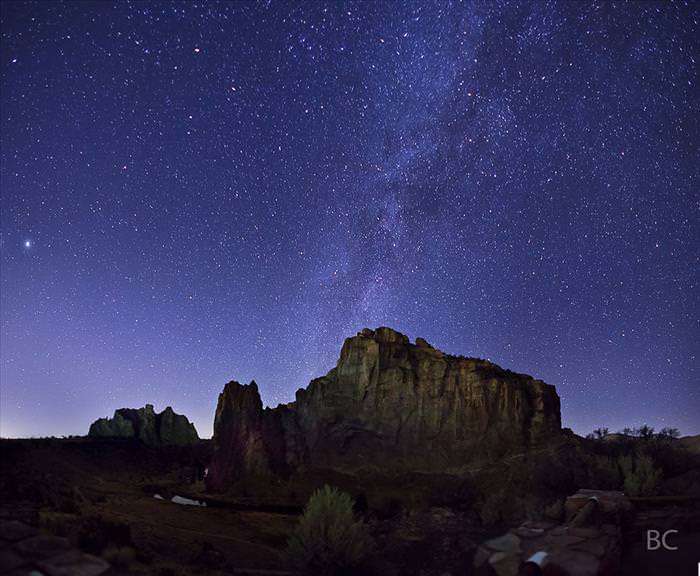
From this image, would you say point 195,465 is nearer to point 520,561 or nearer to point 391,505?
point 391,505

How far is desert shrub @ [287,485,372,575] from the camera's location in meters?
9.80

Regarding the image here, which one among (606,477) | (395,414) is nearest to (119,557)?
(606,477)

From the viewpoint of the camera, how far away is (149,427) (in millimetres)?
64062

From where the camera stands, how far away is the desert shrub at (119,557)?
8078 millimetres

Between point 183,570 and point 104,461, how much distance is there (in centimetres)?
3926

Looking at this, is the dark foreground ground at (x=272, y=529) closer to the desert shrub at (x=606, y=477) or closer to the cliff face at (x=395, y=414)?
the desert shrub at (x=606, y=477)

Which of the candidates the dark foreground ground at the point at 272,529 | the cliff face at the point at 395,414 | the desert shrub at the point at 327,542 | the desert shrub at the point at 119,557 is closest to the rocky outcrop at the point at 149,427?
the cliff face at the point at 395,414

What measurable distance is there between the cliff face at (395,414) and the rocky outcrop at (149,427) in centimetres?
2315

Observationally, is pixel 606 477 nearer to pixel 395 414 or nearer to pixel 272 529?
pixel 272 529

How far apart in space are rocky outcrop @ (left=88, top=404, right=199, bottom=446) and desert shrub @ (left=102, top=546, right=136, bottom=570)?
56910 millimetres

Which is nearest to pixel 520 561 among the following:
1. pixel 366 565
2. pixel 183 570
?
pixel 366 565

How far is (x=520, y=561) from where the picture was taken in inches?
329

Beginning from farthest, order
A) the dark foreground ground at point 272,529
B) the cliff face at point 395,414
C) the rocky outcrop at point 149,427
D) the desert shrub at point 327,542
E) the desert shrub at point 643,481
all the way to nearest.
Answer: the rocky outcrop at point 149,427, the cliff face at point 395,414, the desert shrub at point 643,481, the desert shrub at point 327,542, the dark foreground ground at point 272,529

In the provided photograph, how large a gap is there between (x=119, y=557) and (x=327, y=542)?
3.79 meters
